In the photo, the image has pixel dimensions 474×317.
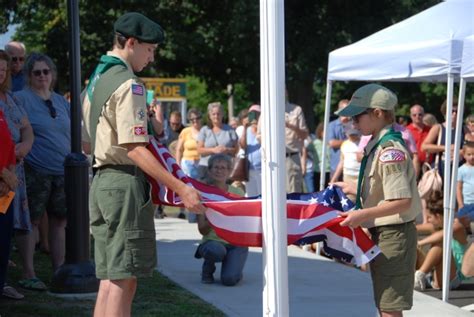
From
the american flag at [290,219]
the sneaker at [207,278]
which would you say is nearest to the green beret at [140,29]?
the american flag at [290,219]

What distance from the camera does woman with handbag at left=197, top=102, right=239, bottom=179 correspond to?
14719 mm

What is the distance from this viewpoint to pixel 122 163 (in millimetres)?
5059

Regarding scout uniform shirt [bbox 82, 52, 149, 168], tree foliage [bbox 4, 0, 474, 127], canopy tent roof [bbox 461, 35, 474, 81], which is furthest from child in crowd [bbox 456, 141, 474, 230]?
tree foliage [bbox 4, 0, 474, 127]

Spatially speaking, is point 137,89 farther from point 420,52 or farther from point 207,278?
point 420,52

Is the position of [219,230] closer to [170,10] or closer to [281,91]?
[281,91]

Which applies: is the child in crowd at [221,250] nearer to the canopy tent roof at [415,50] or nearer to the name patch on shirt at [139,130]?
the canopy tent roof at [415,50]

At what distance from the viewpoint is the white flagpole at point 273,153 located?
4.61 metres

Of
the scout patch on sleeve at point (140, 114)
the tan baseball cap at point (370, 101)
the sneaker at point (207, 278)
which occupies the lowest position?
the sneaker at point (207, 278)

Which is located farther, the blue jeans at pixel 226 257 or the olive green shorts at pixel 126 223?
the blue jeans at pixel 226 257

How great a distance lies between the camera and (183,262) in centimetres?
1009

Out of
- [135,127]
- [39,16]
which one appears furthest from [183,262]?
[39,16]

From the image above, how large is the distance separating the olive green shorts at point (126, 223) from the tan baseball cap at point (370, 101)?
46.2 inches

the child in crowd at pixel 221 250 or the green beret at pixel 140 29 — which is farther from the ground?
the green beret at pixel 140 29

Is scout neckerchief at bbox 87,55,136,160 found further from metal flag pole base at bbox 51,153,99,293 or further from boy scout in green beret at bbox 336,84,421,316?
metal flag pole base at bbox 51,153,99,293
